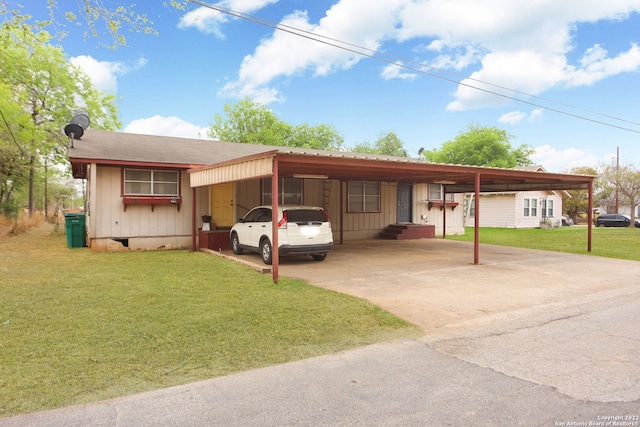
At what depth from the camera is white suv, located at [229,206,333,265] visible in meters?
9.60

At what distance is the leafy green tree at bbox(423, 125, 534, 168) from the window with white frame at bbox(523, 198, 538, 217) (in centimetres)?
1445

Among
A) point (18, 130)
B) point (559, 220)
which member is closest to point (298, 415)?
point (18, 130)

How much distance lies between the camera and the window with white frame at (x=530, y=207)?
3032cm

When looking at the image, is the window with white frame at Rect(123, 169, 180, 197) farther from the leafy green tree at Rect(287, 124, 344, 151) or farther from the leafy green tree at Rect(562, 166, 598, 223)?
the leafy green tree at Rect(562, 166, 598, 223)

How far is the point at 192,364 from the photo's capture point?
12.7 feet

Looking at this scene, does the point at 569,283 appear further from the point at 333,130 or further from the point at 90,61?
the point at 333,130

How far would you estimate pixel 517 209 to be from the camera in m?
29.5

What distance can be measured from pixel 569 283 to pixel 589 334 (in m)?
3.80

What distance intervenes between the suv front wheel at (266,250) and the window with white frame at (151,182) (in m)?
4.70

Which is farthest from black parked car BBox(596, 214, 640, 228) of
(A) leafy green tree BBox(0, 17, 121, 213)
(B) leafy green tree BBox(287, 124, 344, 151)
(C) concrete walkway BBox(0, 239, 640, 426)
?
(A) leafy green tree BBox(0, 17, 121, 213)

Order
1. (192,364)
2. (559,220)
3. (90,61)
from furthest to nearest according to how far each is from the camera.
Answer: (559,220) → (90,61) → (192,364)

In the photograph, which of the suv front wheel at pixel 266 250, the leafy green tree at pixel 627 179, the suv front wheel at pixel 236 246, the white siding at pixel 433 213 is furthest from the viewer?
the leafy green tree at pixel 627 179

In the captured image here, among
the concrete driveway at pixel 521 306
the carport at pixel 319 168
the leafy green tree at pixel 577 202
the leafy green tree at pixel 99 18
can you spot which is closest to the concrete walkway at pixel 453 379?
the concrete driveway at pixel 521 306

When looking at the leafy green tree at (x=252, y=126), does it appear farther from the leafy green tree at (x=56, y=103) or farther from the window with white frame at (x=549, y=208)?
the window with white frame at (x=549, y=208)
